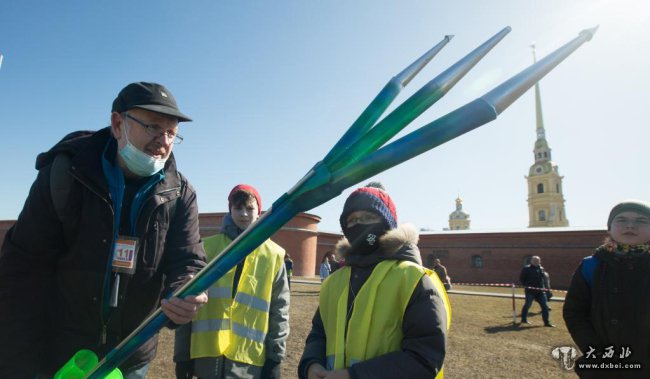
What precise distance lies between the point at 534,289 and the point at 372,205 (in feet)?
35.6

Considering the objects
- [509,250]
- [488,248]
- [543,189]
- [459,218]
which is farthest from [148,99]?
[459,218]

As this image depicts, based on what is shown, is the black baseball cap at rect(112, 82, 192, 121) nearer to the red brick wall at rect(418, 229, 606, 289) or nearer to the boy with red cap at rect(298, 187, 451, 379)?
the boy with red cap at rect(298, 187, 451, 379)

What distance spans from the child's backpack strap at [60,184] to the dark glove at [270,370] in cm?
202

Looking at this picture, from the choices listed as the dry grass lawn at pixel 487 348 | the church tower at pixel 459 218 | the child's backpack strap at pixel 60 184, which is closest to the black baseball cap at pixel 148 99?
the child's backpack strap at pixel 60 184

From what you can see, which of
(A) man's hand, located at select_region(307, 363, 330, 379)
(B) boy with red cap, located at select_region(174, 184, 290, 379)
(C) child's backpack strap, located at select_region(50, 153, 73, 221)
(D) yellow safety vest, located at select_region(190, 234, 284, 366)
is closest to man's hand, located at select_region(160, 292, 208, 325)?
(C) child's backpack strap, located at select_region(50, 153, 73, 221)

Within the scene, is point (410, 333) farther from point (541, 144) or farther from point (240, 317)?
point (541, 144)

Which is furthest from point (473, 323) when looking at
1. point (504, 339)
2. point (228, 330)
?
point (228, 330)

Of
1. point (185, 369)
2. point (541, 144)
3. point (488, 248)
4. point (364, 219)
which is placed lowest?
point (488, 248)

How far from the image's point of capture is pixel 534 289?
10805mm

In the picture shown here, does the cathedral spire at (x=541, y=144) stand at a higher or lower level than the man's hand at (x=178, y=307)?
higher

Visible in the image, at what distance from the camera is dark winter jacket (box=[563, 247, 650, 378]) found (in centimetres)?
267

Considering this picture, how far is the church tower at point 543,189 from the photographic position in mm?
61531

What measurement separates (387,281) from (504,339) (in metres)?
8.22

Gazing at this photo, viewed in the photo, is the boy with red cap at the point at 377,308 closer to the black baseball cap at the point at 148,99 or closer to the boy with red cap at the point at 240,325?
the boy with red cap at the point at 240,325
